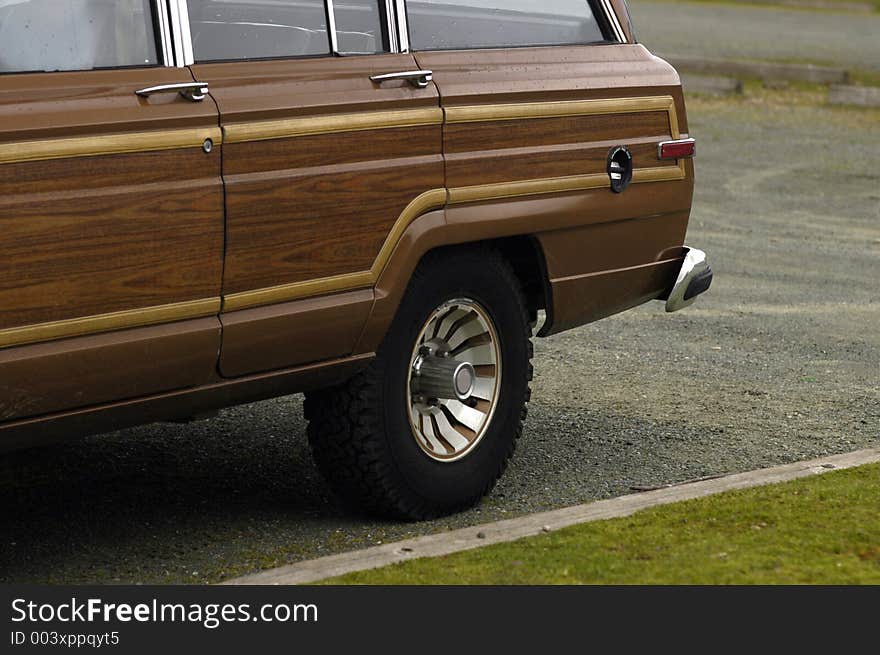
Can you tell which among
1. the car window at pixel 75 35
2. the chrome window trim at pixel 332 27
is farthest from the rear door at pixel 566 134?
the car window at pixel 75 35

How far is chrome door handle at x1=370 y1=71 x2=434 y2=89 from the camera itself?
16.8ft

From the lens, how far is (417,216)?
520 centimetres

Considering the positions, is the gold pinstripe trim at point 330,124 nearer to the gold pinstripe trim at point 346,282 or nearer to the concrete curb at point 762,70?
the gold pinstripe trim at point 346,282

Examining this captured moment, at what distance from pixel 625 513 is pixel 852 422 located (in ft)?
6.54

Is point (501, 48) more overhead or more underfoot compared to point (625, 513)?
more overhead

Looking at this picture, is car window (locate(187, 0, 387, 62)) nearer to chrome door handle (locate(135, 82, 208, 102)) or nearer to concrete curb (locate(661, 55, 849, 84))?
chrome door handle (locate(135, 82, 208, 102))

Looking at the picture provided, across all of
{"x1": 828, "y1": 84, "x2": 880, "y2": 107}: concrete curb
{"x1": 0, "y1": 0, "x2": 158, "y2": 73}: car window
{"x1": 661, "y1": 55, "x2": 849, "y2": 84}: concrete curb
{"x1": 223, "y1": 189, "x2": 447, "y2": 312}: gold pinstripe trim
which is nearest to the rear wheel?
{"x1": 223, "y1": 189, "x2": 447, "y2": 312}: gold pinstripe trim

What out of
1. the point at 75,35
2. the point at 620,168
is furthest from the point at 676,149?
the point at 75,35

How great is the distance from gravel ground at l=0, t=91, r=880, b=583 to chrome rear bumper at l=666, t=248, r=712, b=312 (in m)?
0.63

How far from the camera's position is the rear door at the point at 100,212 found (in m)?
4.20

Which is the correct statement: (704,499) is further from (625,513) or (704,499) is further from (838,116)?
(838,116)

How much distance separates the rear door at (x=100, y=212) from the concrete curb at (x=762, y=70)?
58.9ft

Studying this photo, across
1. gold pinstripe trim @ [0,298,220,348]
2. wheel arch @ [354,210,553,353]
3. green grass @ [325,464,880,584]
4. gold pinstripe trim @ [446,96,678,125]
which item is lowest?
green grass @ [325,464,880,584]
